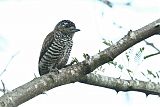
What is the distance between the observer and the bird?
6.43 m

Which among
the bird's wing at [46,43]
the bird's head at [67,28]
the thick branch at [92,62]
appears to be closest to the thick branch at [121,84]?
the thick branch at [92,62]

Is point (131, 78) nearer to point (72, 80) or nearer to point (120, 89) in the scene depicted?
point (120, 89)

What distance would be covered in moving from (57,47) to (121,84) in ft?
10.7

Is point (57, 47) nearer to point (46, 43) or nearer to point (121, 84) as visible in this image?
point (46, 43)

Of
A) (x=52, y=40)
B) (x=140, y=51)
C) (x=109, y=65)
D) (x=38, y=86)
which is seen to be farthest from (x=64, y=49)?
(x=38, y=86)

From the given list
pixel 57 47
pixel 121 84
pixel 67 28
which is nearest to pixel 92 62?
pixel 121 84

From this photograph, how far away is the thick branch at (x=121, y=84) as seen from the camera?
3.20 meters

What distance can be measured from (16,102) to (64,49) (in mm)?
3591

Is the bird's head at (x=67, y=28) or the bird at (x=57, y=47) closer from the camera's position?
the bird at (x=57, y=47)

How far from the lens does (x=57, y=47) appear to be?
256 inches

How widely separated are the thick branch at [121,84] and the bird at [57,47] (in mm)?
2948

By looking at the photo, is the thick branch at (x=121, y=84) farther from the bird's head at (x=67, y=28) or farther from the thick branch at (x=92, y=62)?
the bird's head at (x=67, y=28)

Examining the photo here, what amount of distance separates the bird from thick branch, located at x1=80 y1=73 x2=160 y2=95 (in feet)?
9.67

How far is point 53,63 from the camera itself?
21.1ft
